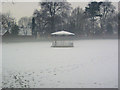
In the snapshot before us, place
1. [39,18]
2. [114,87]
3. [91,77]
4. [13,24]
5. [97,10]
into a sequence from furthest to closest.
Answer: [97,10] < [39,18] < [13,24] < [91,77] < [114,87]

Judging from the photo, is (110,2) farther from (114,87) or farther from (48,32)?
(114,87)

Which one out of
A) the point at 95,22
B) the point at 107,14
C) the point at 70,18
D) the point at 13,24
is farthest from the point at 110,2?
the point at 13,24

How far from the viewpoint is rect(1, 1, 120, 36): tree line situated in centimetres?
2350

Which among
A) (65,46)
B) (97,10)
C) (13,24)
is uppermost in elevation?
(97,10)

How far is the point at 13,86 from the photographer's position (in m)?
3.37

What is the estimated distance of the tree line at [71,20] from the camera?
2350 cm

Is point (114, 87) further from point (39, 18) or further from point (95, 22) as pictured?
point (95, 22)

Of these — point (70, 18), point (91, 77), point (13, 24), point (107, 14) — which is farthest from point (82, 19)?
point (91, 77)

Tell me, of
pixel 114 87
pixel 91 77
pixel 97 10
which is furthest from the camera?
pixel 97 10

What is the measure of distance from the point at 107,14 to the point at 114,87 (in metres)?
23.8

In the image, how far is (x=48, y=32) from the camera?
23641mm

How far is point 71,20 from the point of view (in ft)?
77.8

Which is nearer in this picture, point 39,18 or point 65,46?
point 65,46

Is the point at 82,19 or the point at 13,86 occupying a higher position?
the point at 82,19
